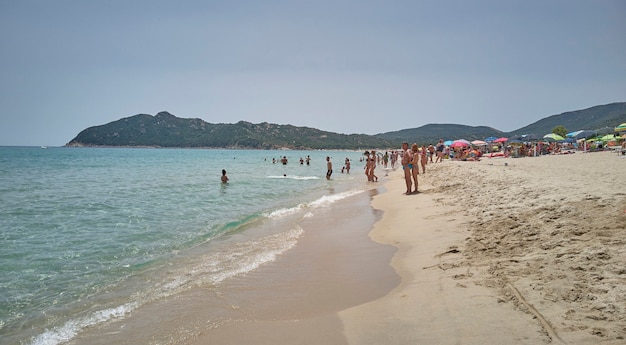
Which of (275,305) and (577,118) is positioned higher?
(577,118)

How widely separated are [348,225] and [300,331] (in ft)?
20.4

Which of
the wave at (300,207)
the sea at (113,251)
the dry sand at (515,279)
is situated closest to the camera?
the dry sand at (515,279)

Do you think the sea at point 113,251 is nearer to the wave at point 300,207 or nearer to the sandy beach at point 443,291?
the wave at point 300,207

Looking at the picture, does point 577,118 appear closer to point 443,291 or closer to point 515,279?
point 515,279

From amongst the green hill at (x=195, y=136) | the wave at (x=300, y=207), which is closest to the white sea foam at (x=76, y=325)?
the wave at (x=300, y=207)

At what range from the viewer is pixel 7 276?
6145mm

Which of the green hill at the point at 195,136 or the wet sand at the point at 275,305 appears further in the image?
the green hill at the point at 195,136

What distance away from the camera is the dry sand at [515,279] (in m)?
3.12

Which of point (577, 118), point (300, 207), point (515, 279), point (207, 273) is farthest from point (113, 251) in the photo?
point (577, 118)

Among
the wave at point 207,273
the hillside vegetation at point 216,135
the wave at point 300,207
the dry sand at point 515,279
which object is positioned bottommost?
the wave at point 300,207

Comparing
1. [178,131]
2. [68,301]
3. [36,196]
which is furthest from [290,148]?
[68,301]

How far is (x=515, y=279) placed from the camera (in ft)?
13.7

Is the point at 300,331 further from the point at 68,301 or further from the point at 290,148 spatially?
the point at 290,148

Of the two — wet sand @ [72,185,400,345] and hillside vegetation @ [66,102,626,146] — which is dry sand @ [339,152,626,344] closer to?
wet sand @ [72,185,400,345]
